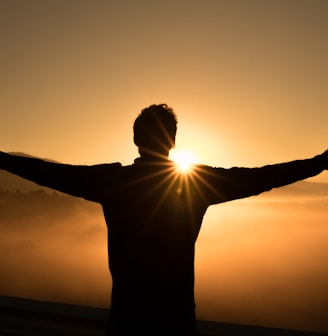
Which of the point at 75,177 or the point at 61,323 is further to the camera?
the point at 61,323

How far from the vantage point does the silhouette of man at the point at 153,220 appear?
1.50 meters

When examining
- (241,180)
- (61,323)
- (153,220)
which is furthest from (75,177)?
(61,323)

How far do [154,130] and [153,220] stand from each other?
0.37m

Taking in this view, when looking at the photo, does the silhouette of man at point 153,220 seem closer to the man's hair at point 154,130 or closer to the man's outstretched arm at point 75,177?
the man's outstretched arm at point 75,177

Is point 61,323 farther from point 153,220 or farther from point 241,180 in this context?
point 241,180

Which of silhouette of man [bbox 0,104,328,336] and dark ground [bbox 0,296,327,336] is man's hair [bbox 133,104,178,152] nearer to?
silhouette of man [bbox 0,104,328,336]

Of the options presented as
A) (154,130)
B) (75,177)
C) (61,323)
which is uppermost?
(154,130)

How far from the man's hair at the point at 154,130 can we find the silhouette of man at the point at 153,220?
114 millimetres

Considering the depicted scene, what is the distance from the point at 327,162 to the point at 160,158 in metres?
0.70

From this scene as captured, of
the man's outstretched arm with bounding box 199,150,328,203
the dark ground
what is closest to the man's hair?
the man's outstretched arm with bounding box 199,150,328,203

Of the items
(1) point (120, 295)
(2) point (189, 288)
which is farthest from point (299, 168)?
(1) point (120, 295)

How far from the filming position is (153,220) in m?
1.51

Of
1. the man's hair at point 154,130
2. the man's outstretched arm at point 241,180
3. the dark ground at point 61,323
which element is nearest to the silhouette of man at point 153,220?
the man's outstretched arm at point 241,180

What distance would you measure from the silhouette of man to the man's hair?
0.11m
